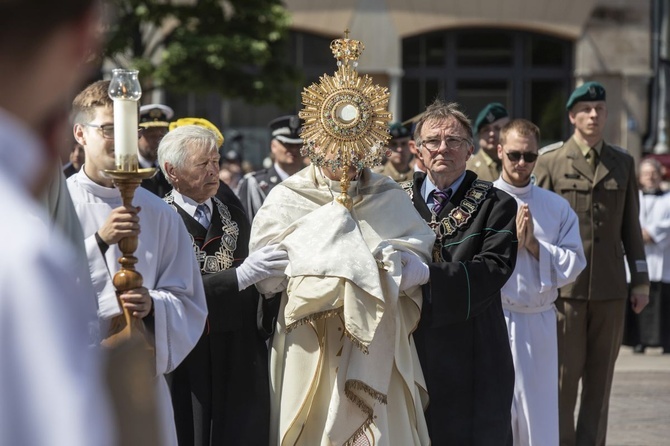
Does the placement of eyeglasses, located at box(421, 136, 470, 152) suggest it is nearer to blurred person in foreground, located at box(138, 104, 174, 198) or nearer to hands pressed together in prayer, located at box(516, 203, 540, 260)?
hands pressed together in prayer, located at box(516, 203, 540, 260)

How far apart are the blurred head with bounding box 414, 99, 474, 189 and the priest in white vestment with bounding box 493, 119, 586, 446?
0.91 meters

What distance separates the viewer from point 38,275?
3.48ft

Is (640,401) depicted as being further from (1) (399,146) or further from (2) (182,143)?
(2) (182,143)

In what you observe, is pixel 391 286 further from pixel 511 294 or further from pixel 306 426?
pixel 511 294

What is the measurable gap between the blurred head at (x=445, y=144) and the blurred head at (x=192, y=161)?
951mm

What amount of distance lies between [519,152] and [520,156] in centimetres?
2

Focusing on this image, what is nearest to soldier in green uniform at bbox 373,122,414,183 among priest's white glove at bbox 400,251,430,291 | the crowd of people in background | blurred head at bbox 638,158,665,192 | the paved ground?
the crowd of people in background

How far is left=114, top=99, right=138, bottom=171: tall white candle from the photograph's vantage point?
342 centimetres

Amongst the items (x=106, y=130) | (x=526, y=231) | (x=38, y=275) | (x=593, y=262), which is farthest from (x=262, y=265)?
(x=38, y=275)

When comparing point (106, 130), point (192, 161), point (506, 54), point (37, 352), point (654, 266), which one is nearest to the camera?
point (37, 352)

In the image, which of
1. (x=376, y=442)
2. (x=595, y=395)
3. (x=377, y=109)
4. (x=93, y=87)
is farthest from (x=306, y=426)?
(x=595, y=395)

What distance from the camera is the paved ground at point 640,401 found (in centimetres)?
805

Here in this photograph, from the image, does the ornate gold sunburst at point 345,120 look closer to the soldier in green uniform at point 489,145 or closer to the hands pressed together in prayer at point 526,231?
the hands pressed together in prayer at point 526,231

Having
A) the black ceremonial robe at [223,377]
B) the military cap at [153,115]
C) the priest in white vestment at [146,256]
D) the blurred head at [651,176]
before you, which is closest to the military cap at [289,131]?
the military cap at [153,115]
